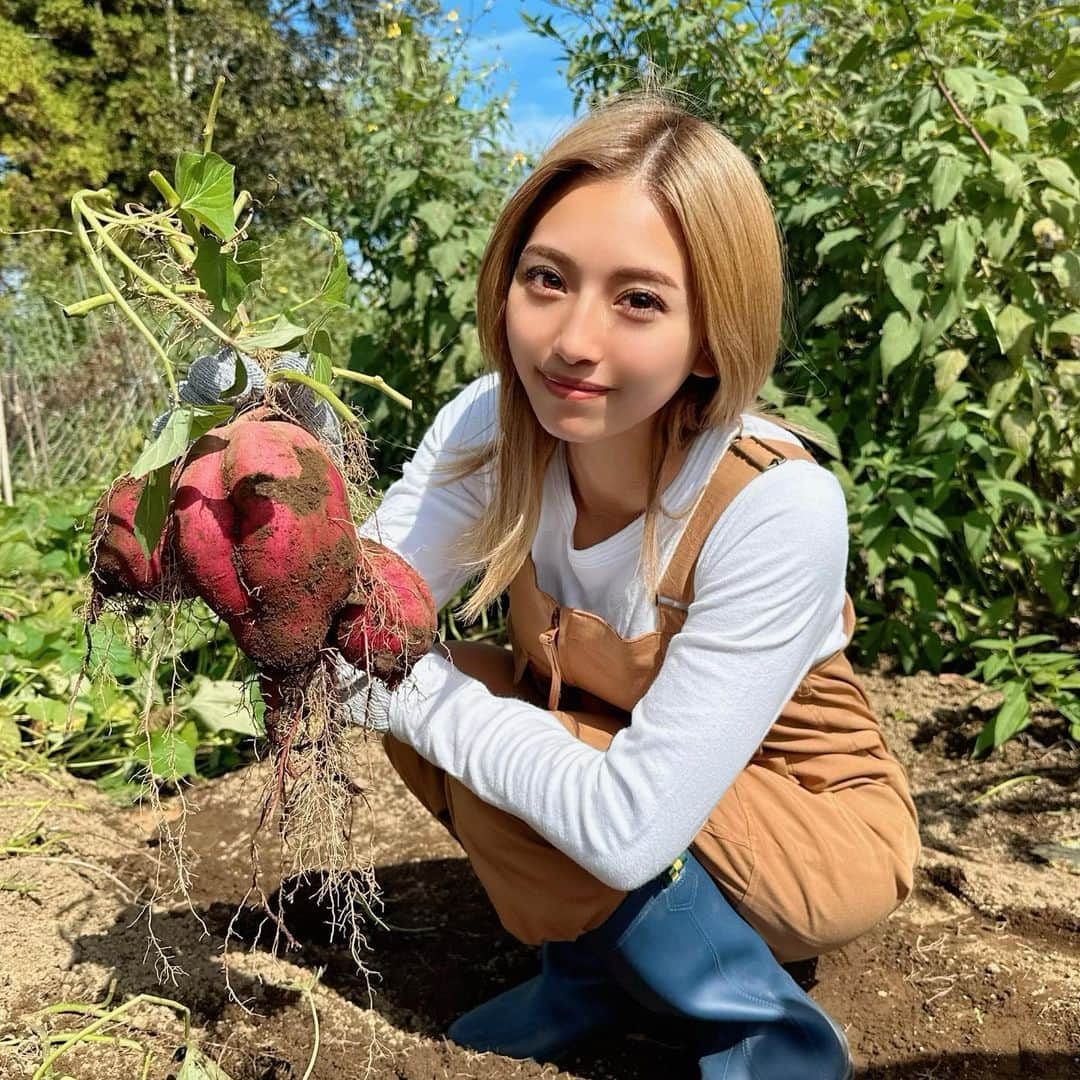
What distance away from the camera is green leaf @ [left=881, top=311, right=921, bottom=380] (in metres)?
2.37

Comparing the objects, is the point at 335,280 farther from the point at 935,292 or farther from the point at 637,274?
the point at 935,292

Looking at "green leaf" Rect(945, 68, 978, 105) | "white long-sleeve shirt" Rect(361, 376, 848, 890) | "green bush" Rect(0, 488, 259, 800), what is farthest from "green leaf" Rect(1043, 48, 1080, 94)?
"green bush" Rect(0, 488, 259, 800)

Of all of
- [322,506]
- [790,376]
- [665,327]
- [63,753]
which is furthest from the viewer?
[790,376]

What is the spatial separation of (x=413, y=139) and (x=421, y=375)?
627 mm

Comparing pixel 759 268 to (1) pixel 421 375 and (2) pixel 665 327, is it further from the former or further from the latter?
(1) pixel 421 375

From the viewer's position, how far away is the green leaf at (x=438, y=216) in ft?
9.07

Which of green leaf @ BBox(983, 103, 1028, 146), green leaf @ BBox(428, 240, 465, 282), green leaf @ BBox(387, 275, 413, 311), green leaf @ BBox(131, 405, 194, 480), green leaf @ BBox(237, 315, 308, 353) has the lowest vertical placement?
green leaf @ BBox(387, 275, 413, 311)

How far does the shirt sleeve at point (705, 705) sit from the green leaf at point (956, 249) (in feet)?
3.76

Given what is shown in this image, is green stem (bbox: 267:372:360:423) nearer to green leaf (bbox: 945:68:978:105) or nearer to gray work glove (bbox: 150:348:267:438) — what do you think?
gray work glove (bbox: 150:348:267:438)

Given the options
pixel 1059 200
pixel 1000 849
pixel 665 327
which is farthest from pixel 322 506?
pixel 1059 200

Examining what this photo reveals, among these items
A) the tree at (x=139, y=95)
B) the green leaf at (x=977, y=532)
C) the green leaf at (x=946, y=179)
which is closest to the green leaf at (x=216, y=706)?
the green leaf at (x=977, y=532)

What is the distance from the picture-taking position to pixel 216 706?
2465mm

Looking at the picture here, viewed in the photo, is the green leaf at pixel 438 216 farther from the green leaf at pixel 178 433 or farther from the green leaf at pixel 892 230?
the green leaf at pixel 178 433

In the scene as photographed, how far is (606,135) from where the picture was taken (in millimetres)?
1333
